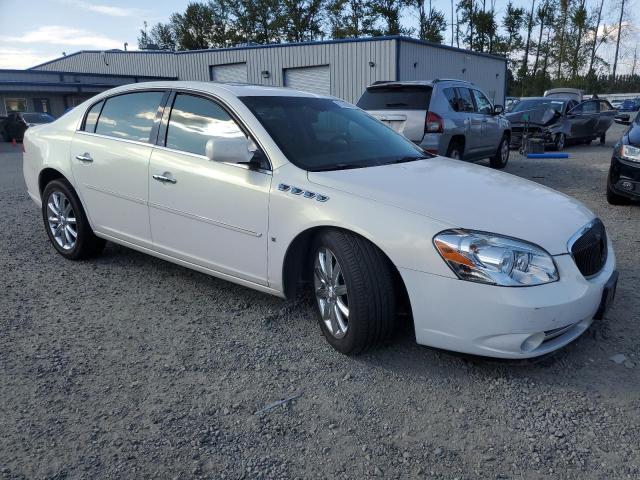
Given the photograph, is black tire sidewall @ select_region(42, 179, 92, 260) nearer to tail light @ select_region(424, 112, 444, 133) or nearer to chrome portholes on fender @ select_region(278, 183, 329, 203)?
chrome portholes on fender @ select_region(278, 183, 329, 203)

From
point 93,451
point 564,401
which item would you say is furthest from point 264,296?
point 564,401

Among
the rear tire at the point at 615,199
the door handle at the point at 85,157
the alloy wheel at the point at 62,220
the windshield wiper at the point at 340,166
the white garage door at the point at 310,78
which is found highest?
the white garage door at the point at 310,78

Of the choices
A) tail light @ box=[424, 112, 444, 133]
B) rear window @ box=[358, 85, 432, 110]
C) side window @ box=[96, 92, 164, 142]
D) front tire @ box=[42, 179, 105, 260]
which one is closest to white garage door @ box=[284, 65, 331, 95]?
rear window @ box=[358, 85, 432, 110]

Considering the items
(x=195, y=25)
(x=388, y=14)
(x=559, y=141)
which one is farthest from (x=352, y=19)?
(x=559, y=141)

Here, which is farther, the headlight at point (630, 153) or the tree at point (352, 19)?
the tree at point (352, 19)

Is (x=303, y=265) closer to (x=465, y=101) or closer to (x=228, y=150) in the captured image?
(x=228, y=150)

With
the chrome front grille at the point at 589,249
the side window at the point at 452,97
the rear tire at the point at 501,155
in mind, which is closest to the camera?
the chrome front grille at the point at 589,249

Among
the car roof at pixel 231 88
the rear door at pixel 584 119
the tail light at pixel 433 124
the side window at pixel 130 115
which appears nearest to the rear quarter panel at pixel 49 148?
the side window at pixel 130 115

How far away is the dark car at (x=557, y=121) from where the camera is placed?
567 inches

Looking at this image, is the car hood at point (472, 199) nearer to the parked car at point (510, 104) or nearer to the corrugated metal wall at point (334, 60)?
the parked car at point (510, 104)

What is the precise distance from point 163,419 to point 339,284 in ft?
3.88

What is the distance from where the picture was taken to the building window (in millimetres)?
30141

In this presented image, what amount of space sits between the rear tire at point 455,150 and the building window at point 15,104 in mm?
29134

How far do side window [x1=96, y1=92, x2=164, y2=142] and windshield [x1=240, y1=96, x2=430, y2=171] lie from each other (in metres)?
0.86
